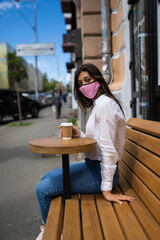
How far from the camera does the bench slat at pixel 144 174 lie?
144 cm

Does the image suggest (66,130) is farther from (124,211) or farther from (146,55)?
(146,55)

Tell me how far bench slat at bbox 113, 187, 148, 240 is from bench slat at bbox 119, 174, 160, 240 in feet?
0.10

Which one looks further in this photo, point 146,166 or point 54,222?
point 146,166

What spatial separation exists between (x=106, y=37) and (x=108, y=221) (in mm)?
3535

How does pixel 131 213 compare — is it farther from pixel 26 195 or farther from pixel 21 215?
pixel 26 195

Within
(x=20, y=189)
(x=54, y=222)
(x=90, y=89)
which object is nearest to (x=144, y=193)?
(x=54, y=222)

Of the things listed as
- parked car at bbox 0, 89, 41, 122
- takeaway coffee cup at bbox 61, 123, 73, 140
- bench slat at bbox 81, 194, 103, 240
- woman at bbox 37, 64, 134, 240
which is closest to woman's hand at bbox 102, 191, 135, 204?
woman at bbox 37, 64, 134, 240

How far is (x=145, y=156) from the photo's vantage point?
68.3 inches

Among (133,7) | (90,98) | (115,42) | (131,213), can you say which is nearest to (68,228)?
(131,213)

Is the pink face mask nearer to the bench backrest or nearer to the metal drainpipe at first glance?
the bench backrest

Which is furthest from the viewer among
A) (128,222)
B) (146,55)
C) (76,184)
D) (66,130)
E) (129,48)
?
(129,48)

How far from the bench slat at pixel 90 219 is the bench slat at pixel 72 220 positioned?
4 centimetres

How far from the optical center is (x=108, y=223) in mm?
1420

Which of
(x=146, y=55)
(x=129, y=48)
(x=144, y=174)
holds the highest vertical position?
(x=129, y=48)
